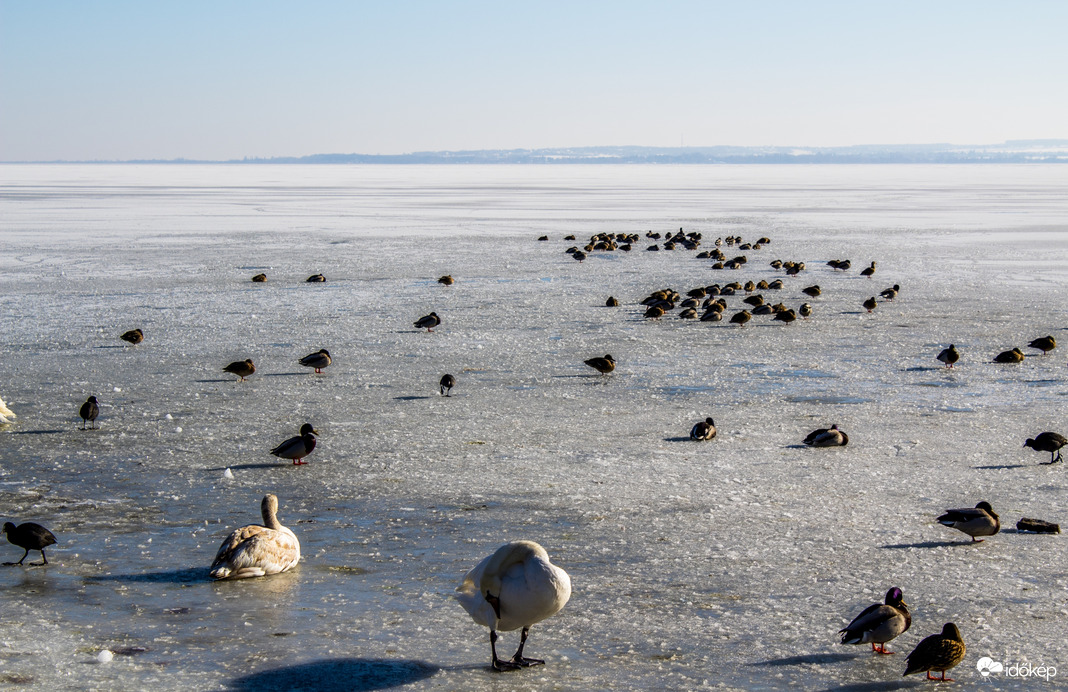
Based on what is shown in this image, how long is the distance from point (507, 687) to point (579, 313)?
15933 millimetres

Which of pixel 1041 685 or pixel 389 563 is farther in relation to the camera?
pixel 389 563

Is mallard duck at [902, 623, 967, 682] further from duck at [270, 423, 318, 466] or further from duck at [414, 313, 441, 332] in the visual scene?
duck at [414, 313, 441, 332]

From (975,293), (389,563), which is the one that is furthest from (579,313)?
(389,563)

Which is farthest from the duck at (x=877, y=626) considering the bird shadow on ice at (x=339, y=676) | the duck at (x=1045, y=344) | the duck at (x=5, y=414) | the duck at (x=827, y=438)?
the duck at (x=1045, y=344)

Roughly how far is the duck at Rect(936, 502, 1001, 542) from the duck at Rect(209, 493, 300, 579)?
487 cm

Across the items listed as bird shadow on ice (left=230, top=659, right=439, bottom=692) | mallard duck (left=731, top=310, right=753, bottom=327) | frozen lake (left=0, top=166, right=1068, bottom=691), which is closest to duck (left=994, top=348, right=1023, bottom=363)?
frozen lake (left=0, top=166, right=1068, bottom=691)

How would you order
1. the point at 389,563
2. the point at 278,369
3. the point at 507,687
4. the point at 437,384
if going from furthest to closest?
the point at 278,369
the point at 437,384
the point at 389,563
the point at 507,687

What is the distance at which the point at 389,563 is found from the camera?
7711mm

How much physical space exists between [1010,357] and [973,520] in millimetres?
8439

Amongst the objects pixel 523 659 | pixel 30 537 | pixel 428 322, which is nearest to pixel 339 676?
pixel 523 659

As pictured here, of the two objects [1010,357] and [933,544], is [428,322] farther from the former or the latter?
[933,544]

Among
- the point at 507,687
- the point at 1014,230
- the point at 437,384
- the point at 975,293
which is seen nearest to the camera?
the point at 507,687

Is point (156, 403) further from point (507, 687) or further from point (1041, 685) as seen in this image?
point (1041, 685)

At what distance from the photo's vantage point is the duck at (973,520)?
8.05 meters
